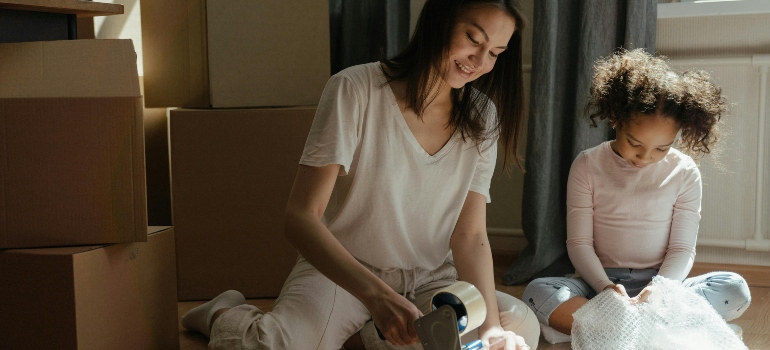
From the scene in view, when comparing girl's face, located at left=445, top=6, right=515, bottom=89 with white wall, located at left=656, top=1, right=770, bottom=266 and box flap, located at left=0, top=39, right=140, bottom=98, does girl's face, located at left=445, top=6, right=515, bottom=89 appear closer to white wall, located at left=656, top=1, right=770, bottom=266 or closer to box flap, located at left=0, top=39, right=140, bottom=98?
box flap, located at left=0, top=39, right=140, bottom=98

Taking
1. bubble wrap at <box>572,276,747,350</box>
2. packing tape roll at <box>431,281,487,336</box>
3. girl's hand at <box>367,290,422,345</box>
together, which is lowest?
bubble wrap at <box>572,276,747,350</box>

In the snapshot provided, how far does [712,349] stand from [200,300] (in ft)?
4.10

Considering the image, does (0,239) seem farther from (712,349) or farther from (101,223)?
(712,349)

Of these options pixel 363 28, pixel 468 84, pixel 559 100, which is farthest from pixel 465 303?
pixel 363 28

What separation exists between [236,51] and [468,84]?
2.63ft

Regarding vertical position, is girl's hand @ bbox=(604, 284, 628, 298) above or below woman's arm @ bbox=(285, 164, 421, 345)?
below

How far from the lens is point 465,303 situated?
99 centimetres

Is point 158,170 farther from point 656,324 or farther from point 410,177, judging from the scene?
Result: point 656,324

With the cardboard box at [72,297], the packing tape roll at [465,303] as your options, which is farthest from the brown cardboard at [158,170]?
the packing tape roll at [465,303]

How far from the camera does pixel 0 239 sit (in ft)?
4.43

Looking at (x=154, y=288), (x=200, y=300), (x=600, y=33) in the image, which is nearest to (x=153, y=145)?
(x=200, y=300)

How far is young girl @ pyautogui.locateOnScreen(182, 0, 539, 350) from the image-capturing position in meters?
1.31

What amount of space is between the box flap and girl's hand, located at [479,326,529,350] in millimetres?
708

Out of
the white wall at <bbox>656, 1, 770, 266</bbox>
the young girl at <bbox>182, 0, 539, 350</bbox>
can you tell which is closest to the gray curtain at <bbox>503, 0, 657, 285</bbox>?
the white wall at <bbox>656, 1, 770, 266</bbox>
